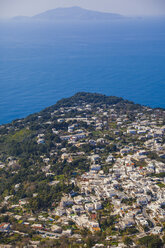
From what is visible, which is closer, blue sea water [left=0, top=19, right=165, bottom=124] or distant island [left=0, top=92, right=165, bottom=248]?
distant island [left=0, top=92, right=165, bottom=248]

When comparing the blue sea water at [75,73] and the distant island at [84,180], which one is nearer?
the distant island at [84,180]

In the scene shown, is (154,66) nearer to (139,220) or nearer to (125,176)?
(125,176)

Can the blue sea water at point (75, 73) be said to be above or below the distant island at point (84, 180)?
above

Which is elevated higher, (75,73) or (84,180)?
(75,73)

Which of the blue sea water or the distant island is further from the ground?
the blue sea water
